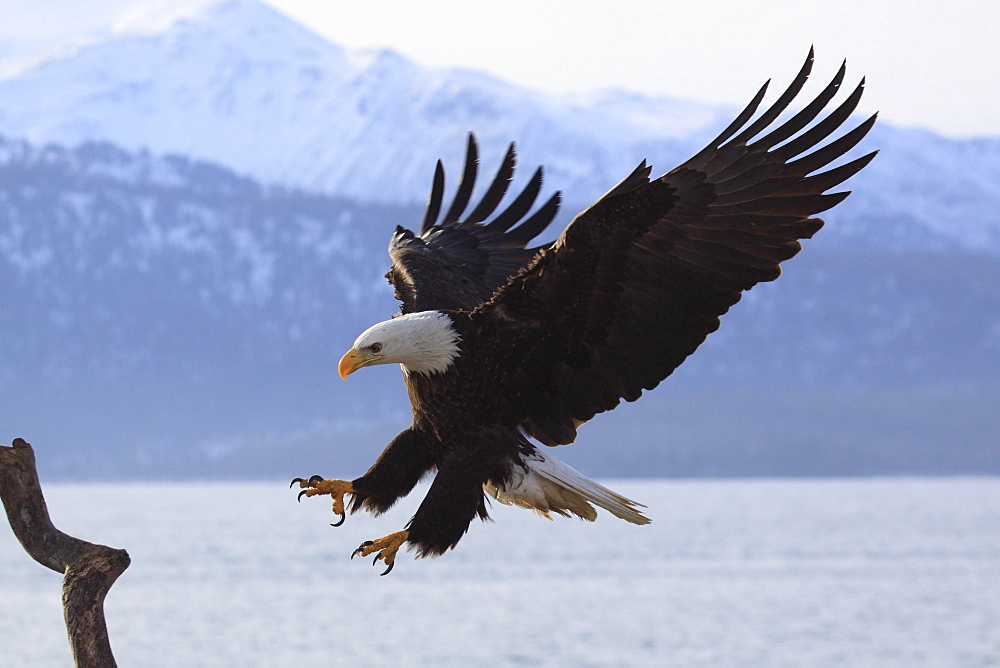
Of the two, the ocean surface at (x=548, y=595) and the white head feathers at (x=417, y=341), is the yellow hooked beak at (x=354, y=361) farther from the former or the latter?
the ocean surface at (x=548, y=595)

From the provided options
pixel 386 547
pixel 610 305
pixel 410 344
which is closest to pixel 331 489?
pixel 386 547

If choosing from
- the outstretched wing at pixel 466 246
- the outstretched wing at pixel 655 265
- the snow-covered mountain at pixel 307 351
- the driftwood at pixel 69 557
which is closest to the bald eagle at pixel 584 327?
the outstretched wing at pixel 655 265

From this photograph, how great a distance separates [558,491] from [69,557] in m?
2.13

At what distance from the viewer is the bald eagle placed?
177 inches

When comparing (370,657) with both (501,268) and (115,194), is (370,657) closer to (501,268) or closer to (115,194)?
(501,268)

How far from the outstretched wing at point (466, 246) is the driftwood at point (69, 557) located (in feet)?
7.04

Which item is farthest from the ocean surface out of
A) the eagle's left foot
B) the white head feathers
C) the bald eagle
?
the white head feathers

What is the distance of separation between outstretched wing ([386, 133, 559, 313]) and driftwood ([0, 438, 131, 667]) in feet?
7.04

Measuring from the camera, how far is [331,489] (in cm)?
508

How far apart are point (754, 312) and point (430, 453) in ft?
458

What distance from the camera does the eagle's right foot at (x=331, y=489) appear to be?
16.1ft

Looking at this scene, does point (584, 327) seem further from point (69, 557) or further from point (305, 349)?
point (305, 349)

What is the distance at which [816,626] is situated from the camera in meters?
39.0

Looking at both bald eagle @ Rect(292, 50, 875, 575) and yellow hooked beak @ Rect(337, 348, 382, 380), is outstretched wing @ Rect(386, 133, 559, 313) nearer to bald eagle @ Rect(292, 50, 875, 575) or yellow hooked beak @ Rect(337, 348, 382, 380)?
bald eagle @ Rect(292, 50, 875, 575)
